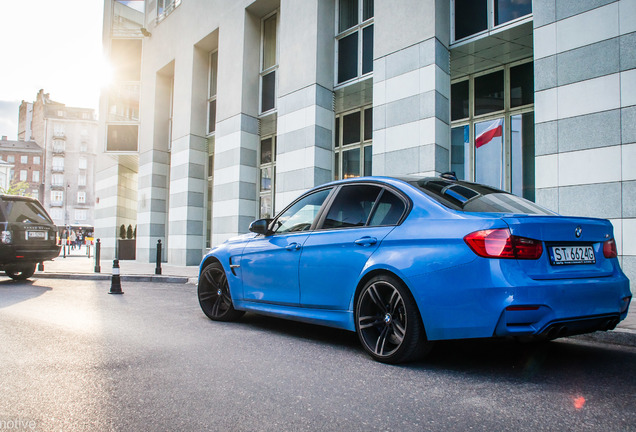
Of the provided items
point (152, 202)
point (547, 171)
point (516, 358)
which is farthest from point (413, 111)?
point (152, 202)

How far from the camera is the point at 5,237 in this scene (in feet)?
33.0

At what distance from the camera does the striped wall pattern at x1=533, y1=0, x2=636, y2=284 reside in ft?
24.1

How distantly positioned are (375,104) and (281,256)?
7415 mm

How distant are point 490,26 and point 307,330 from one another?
801cm

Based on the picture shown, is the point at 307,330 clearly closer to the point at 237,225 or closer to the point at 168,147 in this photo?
the point at 237,225

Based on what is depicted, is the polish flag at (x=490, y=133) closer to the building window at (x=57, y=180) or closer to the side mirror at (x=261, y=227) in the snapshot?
the side mirror at (x=261, y=227)

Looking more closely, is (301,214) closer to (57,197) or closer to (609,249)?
(609,249)

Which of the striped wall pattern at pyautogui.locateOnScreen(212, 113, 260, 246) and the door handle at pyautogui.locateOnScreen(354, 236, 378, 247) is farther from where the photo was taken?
the striped wall pattern at pyautogui.locateOnScreen(212, 113, 260, 246)

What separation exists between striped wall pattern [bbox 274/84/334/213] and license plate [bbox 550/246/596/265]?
9450 mm

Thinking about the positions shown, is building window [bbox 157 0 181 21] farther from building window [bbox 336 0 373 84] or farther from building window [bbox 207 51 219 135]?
building window [bbox 336 0 373 84]

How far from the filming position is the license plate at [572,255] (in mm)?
3229

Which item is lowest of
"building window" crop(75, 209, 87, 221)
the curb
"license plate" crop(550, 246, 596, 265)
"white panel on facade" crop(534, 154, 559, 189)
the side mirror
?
the curb

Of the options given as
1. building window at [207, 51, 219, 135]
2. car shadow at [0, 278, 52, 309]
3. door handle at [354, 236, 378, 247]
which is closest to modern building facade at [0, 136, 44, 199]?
building window at [207, 51, 219, 135]

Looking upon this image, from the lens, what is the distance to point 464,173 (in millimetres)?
11312
